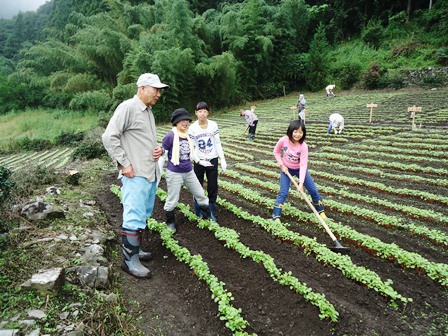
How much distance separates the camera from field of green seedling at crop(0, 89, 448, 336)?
289 cm

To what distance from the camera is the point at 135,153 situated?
344cm

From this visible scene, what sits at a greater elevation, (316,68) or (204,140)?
(316,68)

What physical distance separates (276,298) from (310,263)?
2.85 ft

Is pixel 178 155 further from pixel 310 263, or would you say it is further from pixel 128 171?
pixel 310 263

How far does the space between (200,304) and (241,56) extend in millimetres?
28463

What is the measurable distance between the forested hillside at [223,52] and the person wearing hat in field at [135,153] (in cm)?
1795

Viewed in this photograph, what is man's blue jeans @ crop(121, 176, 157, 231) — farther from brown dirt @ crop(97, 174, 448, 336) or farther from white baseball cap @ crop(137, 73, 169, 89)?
white baseball cap @ crop(137, 73, 169, 89)

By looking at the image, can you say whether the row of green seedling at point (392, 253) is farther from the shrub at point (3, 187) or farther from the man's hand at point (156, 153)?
the shrub at point (3, 187)

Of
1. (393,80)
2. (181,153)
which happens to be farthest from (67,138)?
(393,80)

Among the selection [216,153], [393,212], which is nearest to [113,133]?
[216,153]

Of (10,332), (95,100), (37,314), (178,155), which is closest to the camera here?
(10,332)

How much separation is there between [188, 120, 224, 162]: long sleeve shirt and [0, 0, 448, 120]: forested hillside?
17.0 meters

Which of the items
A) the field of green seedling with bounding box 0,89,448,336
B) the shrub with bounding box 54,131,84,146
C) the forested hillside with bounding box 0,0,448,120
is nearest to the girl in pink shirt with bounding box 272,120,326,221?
the field of green seedling with bounding box 0,89,448,336

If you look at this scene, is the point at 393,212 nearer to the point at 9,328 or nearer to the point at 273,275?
the point at 273,275
